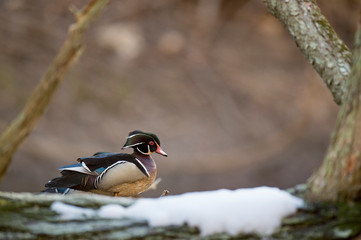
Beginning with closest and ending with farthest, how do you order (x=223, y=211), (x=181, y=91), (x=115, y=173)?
1. (x=223, y=211)
2. (x=115, y=173)
3. (x=181, y=91)

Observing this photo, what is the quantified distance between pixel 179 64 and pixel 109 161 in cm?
281

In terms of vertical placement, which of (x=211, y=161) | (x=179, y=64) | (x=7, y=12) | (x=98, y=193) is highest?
(x=7, y=12)

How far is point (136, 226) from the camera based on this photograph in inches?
25.8

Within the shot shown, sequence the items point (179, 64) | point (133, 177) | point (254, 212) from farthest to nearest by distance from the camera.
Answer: point (179, 64)
point (133, 177)
point (254, 212)

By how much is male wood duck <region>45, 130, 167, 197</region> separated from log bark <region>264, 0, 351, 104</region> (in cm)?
26

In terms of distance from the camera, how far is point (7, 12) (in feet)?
10.9

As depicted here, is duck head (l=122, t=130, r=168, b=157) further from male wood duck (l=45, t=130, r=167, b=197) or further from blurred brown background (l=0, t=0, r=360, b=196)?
blurred brown background (l=0, t=0, r=360, b=196)

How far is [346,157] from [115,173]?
292 mm

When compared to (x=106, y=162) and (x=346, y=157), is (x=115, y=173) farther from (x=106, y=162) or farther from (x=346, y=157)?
(x=346, y=157)

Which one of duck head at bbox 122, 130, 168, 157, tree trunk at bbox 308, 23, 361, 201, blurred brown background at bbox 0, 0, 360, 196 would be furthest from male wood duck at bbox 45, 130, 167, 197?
blurred brown background at bbox 0, 0, 360, 196

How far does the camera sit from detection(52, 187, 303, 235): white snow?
638 mm

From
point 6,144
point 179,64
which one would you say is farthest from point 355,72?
point 179,64

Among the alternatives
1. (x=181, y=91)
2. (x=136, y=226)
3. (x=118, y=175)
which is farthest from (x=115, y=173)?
(x=181, y=91)

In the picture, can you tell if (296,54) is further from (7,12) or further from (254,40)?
(7,12)
